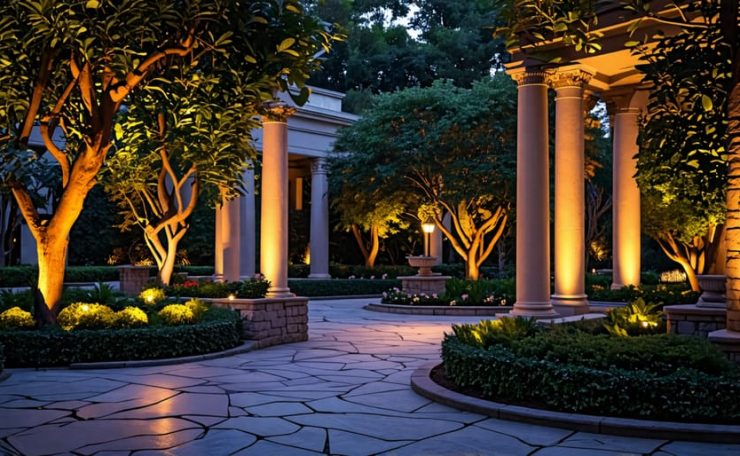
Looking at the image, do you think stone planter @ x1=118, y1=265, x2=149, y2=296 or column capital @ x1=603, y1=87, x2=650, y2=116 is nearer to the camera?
column capital @ x1=603, y1=87, x2=650, y2=116

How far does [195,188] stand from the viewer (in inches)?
699

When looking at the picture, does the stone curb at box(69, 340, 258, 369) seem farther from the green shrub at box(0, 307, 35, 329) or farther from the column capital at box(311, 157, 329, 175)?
the column capital at box(311, 157, 329, 175)

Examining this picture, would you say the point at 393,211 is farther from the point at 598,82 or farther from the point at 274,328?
the point at 274,328

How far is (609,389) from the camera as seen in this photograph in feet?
26.2

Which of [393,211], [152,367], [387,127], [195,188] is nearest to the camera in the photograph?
[152,367]

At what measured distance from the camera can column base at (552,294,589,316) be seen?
16141 mm

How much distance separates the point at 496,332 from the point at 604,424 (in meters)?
2.98

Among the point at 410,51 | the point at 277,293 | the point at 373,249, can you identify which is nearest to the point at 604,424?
the point at 277,293

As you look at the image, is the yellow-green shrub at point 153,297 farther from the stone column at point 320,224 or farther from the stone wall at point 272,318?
the stone column at point 320,224

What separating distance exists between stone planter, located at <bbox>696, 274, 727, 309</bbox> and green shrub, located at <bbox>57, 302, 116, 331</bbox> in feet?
32.5

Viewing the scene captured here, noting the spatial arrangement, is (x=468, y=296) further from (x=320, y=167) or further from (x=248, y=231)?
(x=320, y=167)

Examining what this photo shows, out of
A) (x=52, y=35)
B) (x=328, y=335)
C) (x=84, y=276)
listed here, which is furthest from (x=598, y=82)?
(x=84, y=276)

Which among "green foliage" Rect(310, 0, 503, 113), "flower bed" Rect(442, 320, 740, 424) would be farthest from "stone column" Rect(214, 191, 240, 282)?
"green foliage" Rect(310, 0, 503, 113)

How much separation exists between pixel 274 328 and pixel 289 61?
258 inches
